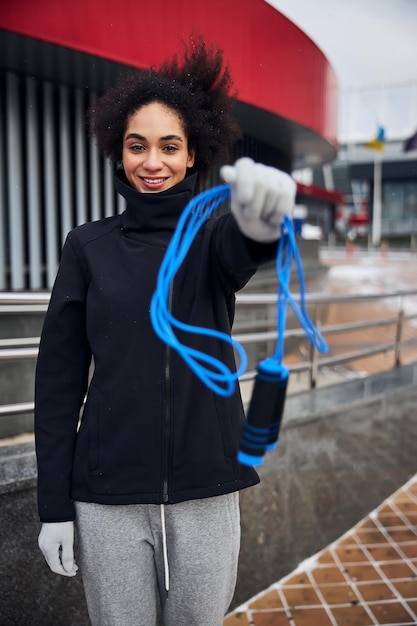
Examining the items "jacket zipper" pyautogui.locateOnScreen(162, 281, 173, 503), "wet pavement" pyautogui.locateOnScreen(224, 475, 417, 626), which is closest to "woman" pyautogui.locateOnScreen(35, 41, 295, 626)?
"jacket zipper" pyautogui.locateOnScreen(162, 281, 173, 503)

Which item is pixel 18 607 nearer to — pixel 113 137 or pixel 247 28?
pixel 113 137

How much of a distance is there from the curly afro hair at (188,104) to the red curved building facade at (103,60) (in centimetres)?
222

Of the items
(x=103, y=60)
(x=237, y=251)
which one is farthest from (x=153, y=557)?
(x=103, y=60)

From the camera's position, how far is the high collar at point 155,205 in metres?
1.31

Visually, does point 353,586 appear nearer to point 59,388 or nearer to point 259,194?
point 59,388

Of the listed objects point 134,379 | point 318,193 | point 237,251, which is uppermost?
point 318,193

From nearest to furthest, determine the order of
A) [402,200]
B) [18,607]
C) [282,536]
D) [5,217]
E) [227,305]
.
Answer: [227,305]
[18,607]
[282,536]
[5,217]
[402,200]

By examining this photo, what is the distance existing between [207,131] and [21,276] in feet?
11.4

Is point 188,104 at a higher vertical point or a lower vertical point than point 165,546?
higher

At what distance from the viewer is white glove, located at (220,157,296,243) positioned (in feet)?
3.04

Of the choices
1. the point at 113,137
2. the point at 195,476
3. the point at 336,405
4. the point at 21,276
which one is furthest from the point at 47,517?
the point at 21,276

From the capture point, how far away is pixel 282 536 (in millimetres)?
2908

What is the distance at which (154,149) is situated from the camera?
132 centimetres

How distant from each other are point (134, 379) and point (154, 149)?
1.74 ft
